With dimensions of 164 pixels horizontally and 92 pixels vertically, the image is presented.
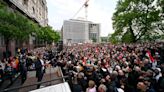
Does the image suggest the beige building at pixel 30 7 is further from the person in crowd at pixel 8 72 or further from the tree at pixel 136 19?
the person in crowd at pixel 8 72

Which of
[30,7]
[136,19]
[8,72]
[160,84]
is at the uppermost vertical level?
[30,7]

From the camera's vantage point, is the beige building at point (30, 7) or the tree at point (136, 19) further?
the tree at point (136, 19)

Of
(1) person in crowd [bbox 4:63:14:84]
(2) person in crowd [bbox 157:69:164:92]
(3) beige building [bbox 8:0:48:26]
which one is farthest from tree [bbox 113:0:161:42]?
(2) person in crowd [bbox 157:69:164:92]

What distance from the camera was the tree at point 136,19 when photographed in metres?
53.6

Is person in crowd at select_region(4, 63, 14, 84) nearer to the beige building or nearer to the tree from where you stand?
the beige building

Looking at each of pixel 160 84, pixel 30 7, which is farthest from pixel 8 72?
pixel 30 7

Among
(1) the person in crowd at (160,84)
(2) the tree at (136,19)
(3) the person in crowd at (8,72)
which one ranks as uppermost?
(2) the tree at (136,19)

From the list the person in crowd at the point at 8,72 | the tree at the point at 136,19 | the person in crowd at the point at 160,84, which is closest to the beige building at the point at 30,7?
the tree at the point at 136,19

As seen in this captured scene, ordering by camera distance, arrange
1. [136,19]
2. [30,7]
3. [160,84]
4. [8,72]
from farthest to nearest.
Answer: [30,7] → [136,19] → [8,72] → [160,84]

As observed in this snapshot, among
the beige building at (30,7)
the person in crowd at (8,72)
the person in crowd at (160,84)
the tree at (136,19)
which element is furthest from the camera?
the tree at (136,19)

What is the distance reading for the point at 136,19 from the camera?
54.2 m

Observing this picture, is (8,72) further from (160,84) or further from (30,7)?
(30,7)

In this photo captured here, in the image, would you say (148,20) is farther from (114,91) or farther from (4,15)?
(114,91)

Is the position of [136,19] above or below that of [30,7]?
below
